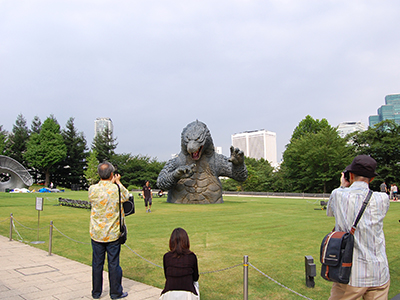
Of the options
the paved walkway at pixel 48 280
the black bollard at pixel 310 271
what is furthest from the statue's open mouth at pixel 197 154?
the black bollard at pixel 310 271

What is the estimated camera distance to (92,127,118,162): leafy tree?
189 ft

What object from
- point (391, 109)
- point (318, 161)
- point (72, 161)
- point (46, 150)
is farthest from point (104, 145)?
point (391, 109)

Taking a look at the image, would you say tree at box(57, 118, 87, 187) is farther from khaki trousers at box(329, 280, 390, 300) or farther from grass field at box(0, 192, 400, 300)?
khaki trousers at box(329, 280, 390, 300)

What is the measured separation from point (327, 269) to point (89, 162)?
51839mm

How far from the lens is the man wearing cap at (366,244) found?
8.54 ft

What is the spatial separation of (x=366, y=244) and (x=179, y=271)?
5.48 feet

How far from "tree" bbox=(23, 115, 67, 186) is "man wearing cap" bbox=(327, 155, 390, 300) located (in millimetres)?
50474

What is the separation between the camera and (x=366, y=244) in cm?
265

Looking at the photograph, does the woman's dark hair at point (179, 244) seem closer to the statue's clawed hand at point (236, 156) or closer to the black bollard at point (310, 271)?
the black bollard at point (310, 271)

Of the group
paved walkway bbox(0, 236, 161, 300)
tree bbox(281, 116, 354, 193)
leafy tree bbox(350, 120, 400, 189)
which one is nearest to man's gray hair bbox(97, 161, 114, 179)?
paved walkway bbox(0, 236, 161, 300)

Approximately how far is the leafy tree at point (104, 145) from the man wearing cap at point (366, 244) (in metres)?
57.1

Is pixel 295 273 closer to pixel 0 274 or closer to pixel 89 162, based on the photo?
pixel 0 274

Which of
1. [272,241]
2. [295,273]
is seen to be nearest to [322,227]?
[272,241]

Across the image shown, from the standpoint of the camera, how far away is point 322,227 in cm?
1002
